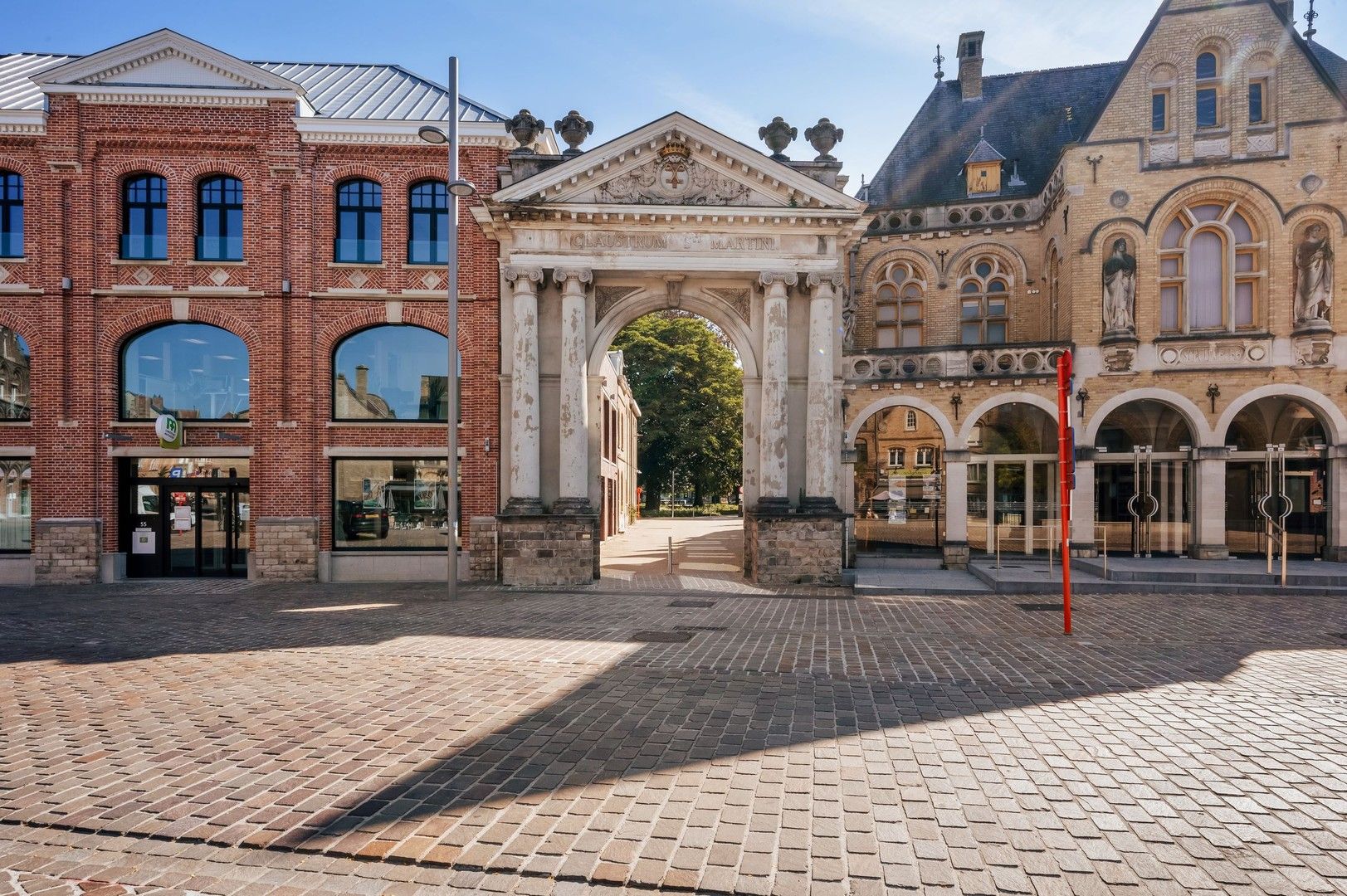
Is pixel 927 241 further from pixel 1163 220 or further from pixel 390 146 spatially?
pixel 390 146

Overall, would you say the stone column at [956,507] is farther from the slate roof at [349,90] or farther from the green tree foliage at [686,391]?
the green tree foliage at [686,391]

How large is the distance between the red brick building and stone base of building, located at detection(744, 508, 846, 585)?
663cm

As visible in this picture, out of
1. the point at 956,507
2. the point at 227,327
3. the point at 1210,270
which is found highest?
the point at 1210,270

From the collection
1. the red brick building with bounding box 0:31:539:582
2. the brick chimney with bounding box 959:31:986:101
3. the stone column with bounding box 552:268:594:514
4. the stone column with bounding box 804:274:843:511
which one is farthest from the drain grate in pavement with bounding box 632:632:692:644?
the brick chimney with bounding box 959:31:986:101

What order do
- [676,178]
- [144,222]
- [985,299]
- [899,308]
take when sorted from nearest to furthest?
[676,178] → [144,222] → [985,299] → [899,308]

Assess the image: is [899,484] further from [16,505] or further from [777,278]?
[16,505]

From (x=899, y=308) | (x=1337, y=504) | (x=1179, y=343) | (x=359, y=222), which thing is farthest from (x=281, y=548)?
(x=1337, y=504)

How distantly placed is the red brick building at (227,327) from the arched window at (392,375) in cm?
5

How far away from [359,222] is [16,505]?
411 inches

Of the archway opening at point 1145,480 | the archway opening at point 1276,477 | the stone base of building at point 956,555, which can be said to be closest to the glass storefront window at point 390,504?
the stone base of building at point 956,555

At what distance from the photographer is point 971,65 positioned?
23.5 meters

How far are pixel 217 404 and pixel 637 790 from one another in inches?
649

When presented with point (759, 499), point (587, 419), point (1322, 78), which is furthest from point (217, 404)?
point (1322, 78)

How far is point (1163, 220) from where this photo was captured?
1780 cm
